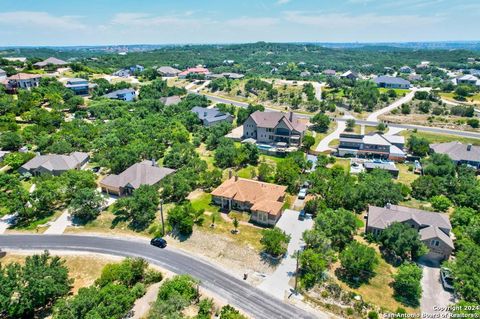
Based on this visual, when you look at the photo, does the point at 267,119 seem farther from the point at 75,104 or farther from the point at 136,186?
the point at 75,104

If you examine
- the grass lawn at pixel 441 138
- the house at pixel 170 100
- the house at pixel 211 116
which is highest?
the house at pixel 170 100

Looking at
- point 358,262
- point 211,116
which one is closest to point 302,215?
point 358,262

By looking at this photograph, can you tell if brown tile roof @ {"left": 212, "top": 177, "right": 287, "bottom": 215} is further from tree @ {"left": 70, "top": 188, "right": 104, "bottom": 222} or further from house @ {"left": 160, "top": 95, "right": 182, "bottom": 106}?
house @ {"left": 160, "top": 95, "right": 182, "bottom": 106}

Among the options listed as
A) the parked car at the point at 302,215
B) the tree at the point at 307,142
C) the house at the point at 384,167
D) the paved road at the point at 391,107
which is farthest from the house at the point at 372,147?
the parked car at the point at 302,215

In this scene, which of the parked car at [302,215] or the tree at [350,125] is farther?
the tree at [350,125]

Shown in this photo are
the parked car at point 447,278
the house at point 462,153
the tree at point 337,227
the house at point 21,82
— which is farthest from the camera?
the house at point 21,82

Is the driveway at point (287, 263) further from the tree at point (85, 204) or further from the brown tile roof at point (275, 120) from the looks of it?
the brown tile roof at point (275, 120)

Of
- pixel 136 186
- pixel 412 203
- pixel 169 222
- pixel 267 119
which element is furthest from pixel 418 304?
pixel 267 119
